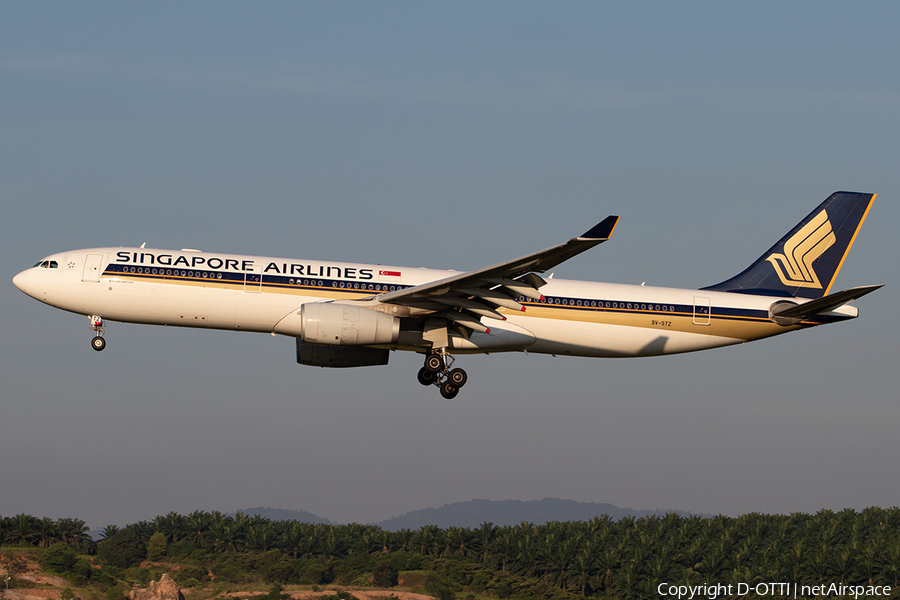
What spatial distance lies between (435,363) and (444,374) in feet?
2.84

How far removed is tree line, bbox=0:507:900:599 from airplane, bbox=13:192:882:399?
7188cm

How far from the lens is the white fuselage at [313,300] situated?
34062 mm

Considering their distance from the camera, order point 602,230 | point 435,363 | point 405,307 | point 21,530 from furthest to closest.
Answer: point 21,530 < point 435,363 < point 405,307 < point 602,230

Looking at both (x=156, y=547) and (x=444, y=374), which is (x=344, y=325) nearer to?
(x=444, y=374)

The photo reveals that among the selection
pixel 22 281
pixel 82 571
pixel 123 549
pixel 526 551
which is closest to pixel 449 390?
pixel 22 281

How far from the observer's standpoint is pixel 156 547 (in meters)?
115

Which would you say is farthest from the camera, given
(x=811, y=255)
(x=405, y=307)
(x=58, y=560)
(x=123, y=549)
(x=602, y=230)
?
(x=123, y=549)

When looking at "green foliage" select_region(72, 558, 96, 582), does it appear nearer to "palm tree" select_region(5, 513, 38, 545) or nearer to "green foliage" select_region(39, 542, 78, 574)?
"green foliage" select_region(39, 542, 78, 574)

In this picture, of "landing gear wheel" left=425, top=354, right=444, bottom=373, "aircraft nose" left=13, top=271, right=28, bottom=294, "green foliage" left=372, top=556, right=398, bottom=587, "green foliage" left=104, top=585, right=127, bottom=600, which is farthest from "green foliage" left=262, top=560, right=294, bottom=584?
"landing gear wheel" left=425, top=354, right=444, bottom=373

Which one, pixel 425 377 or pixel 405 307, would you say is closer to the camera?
pixel 405 307

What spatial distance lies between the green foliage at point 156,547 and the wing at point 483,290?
Answer: 9069 cm

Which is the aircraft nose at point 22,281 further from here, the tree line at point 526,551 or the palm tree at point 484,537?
the palm tree at point 484,537

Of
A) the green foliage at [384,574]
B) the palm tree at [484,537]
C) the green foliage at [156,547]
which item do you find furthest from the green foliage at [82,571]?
the palm tree at [484,537]

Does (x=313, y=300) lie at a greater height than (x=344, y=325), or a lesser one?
greater
